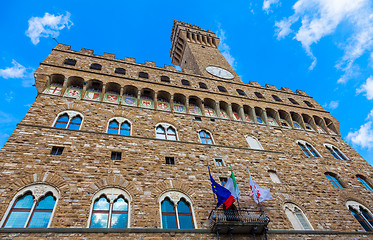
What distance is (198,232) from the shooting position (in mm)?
8391

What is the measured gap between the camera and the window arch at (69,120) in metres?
11.4

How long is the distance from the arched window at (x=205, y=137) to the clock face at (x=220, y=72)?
7.45 metres

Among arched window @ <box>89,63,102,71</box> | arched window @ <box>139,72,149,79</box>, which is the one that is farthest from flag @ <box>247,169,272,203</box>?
arched window @ <box>89,63,102,71</box>

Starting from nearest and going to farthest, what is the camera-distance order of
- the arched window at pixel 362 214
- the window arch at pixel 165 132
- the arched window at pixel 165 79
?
the arched window at pixel 362 214
the window arch at pixel 165 132
the arched window at pixel 165 79

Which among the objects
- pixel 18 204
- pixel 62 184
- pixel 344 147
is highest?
pixel 344 147

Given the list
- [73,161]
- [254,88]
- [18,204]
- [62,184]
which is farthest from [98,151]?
[254,88]

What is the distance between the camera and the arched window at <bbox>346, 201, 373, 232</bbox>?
11070mm

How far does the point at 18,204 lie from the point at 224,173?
7.92 m

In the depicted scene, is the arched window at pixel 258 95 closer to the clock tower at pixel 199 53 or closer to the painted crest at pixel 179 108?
the clock tower at pixel 199 53

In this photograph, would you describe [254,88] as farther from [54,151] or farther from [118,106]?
[54,151]

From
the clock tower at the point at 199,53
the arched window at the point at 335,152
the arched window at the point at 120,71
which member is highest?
the clock tower at the point at 199,53

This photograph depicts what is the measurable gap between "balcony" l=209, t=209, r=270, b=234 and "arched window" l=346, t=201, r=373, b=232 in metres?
5.43

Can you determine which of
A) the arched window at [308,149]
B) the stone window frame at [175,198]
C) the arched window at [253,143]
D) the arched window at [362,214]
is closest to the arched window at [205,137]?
the arched window at [253,143]

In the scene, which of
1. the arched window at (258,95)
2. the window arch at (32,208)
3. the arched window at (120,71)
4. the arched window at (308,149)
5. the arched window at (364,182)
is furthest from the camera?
the arched window at (258,95)
